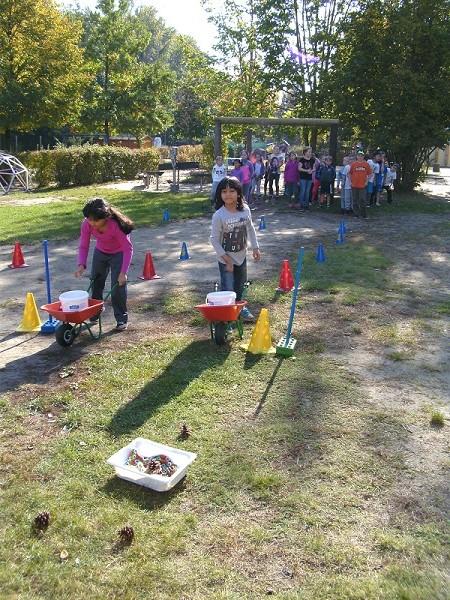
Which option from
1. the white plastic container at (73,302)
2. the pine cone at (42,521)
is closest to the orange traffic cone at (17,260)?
the white plastic container at (73,302)

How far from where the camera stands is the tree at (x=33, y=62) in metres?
27.8

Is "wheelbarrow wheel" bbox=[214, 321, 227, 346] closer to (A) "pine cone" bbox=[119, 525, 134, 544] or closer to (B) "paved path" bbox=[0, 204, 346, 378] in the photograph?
(B) "paved path" bbox=[0, 204, 346, 378]

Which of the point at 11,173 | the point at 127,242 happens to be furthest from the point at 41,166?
the point at 127,242

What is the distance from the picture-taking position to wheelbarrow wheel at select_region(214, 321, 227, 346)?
19.4 ft

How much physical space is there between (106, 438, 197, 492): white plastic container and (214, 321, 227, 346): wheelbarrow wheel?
2088 millimetres

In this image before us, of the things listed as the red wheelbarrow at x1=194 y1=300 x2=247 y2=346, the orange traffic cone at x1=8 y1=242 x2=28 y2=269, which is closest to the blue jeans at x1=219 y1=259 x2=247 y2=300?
the red wheelbarrow at x1=194 y1=300 x2=247 y2=346

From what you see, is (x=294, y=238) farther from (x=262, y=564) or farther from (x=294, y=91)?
(x=294, y=91)

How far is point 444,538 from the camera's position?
3.17 metres

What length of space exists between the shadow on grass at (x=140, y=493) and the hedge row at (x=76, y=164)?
2280 cm

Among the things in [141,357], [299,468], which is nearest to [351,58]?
[141,357]

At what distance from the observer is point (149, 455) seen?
150 inches

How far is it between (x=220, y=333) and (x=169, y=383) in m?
1.05

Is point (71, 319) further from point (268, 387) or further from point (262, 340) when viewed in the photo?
point (268, 387)

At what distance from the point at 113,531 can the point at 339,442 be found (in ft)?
5.85
